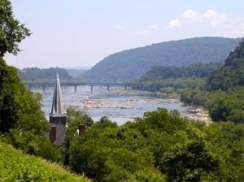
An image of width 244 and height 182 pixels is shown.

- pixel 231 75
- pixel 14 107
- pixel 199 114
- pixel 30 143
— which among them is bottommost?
pixel 199 114

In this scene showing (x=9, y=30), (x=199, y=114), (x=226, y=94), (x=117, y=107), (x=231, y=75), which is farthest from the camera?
(x=231, y=75)

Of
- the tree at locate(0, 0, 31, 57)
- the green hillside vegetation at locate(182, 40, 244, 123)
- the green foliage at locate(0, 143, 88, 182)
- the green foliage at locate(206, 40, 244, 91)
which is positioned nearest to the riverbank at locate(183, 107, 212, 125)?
the green hillside vegetation at locate(182, 40, 244, 123)

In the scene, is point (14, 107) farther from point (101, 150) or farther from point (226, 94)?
point (226, 94)

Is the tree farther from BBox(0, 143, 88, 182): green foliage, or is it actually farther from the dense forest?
BBox(0, 143, 88, 182): green foliage

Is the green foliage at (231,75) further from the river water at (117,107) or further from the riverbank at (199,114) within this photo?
the riverbank at (199,114)

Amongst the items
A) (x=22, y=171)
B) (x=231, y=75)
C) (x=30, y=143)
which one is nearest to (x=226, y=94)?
(x=231, y=75)

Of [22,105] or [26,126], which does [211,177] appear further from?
[26,126]
